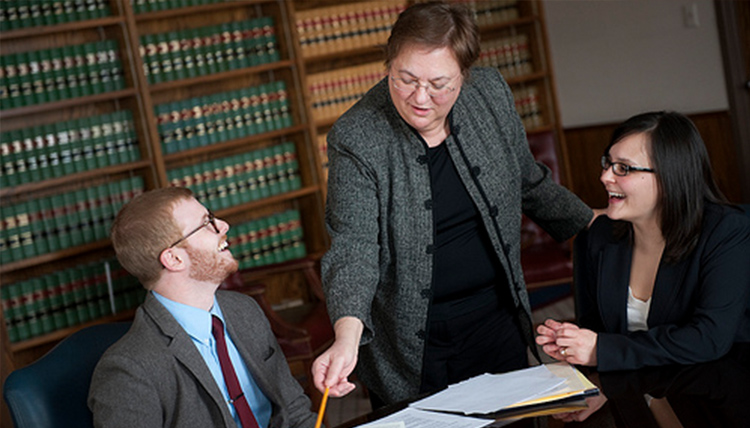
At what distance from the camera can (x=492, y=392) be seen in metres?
1.70

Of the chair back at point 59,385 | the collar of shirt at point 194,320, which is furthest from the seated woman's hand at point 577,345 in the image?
the chair back at point 59,385

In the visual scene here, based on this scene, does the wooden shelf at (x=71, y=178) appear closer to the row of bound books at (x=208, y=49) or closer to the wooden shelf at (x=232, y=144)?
the wooden shelf at (x=232, y=144)

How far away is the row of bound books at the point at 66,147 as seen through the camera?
13.9 feet

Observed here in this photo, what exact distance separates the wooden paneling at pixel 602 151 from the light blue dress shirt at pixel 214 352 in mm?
3692

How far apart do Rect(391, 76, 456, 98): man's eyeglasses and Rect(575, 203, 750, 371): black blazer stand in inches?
24.1

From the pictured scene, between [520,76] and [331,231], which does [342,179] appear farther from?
[520,76]

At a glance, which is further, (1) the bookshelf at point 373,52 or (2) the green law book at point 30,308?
(1) the bookshelf at point 373,52

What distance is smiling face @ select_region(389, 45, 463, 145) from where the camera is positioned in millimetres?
1814

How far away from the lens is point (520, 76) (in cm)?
566

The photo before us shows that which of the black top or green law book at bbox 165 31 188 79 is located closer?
the black top

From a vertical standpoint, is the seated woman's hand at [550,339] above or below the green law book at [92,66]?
below

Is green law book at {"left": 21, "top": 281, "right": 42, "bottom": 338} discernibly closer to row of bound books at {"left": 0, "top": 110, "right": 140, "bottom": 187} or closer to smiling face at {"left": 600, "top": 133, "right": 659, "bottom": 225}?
row of bound books at {"left": 0, "top": 110, "right": 140, "bottom": 187}

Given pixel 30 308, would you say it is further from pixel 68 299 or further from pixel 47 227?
pixel 47 227

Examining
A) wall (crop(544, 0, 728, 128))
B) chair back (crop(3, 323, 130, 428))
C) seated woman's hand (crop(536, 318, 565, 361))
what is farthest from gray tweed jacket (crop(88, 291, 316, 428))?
wall (crop(544, 0, 728, 128))
